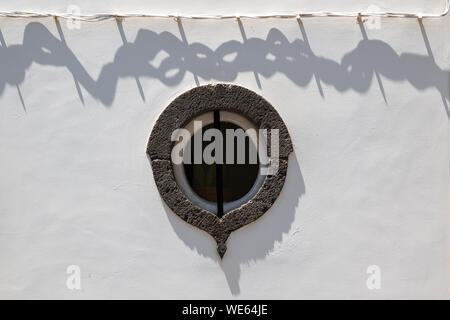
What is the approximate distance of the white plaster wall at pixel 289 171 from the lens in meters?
6.05

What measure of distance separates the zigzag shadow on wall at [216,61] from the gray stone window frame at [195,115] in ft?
0.45

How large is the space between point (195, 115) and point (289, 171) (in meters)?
0.74

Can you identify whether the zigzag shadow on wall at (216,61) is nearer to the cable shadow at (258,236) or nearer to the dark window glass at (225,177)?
the dark window glass at (225,177)

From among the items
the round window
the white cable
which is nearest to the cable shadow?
the round window

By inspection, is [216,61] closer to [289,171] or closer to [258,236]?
[289,171]

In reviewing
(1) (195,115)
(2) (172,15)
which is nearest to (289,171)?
(1) (195,115)

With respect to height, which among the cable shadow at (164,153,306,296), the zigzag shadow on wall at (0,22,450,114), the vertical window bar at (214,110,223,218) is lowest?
the cable shadow at (164,153,306,296)

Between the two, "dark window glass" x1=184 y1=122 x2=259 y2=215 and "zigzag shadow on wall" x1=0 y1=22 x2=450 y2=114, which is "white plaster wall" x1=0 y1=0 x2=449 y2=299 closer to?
"zigzag shadow on wall" x1=0 y1=22 x2=450 y2=114

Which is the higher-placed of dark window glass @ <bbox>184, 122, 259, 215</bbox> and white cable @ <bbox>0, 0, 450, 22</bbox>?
white cable @ <bbox>0, 0, 450, 22</bbox>

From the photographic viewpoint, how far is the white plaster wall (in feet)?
19.8

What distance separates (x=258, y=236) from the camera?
20.0 ft

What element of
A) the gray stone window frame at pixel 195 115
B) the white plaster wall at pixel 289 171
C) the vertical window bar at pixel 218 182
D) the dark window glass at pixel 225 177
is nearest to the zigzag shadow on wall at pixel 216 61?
the white plaster wall at pixel 289 171

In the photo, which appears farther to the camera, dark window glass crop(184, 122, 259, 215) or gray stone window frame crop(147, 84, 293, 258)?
dark window glass crop(184, 122, 259, 215)
